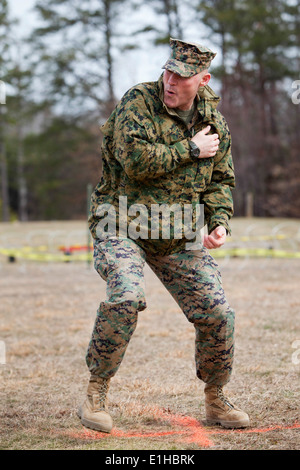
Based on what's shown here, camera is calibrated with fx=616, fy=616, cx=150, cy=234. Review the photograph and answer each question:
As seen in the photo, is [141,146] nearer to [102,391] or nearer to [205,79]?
[205,79]

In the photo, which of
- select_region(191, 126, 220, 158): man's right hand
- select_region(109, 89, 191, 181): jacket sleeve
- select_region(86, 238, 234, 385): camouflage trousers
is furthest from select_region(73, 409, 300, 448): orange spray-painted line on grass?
select_region(191, 126, 220, 158): man's right hand

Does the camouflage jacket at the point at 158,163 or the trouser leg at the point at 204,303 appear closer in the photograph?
the camouflage jacket at the point at 158,163

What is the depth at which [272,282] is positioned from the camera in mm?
10148

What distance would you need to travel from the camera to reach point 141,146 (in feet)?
10.4

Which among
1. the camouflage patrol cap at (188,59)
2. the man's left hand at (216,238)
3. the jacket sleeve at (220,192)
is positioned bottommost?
the man's left hand at (216,238)

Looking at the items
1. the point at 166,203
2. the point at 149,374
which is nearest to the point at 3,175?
the point at 149,374

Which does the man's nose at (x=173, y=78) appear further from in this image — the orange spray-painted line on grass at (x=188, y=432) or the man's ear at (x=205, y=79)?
the orange spray-painted line on grass at (x=188, y=432)

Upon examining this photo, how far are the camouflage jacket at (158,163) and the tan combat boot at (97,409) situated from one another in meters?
0.78

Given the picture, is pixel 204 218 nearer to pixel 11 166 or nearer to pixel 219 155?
pixel 219 155

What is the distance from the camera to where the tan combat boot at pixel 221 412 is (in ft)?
11.5

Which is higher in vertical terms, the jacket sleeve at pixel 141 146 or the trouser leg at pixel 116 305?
the jacket sleeve at pixel 141 146

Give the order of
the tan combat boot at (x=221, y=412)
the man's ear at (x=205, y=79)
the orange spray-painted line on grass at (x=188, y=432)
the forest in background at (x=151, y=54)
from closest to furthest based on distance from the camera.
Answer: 1. the orange spray-painted line on grass at (x=188, y=432)
2. the man's ear at (x=205, y=79)
3. the tan combat boot at (x=221, y=412)
4. the forest in background at (x=151, y=54)

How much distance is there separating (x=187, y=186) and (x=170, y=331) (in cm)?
351

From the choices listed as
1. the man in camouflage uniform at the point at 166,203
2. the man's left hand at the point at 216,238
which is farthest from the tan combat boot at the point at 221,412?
the man's left hand at the point at 216,238
